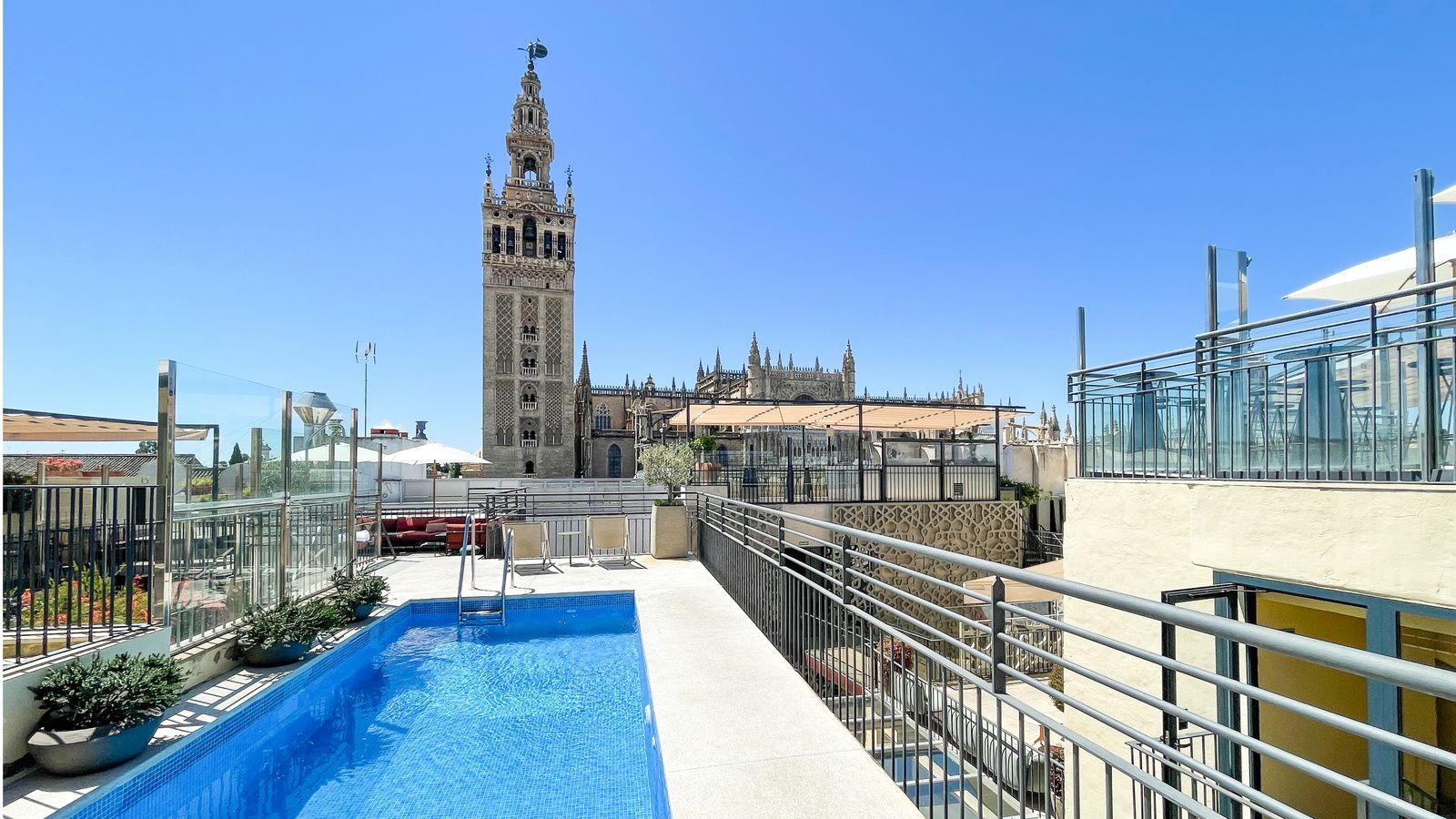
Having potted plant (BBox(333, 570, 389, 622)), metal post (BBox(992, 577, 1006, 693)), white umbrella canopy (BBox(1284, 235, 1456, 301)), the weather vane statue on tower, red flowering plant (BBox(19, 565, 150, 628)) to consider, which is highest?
the weather vane statue on tower

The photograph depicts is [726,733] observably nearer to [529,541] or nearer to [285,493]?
[285,493]

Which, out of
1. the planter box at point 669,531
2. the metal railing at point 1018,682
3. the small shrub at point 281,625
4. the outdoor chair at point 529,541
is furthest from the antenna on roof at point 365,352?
the metal railing at point 1018,682

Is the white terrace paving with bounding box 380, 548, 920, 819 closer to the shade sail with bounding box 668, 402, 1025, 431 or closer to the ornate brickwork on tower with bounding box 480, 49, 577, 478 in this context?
the shade sail with bounding box 668, 402, 1025, 431

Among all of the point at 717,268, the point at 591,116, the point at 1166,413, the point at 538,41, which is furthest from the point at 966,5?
the point at 538,41

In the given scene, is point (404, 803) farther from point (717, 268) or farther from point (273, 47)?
point (717, 268)

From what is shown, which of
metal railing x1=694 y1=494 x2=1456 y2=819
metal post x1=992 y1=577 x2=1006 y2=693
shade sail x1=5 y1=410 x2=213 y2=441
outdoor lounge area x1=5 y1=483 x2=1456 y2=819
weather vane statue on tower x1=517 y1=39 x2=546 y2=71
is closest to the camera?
metal railing x1=694 y1=494 x2=1456 y2=819

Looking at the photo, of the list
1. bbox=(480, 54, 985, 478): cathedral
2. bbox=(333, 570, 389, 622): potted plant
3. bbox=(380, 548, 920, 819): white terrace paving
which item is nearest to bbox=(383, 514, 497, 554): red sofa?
bbox=(333, 570, 389, 622): potted plant
